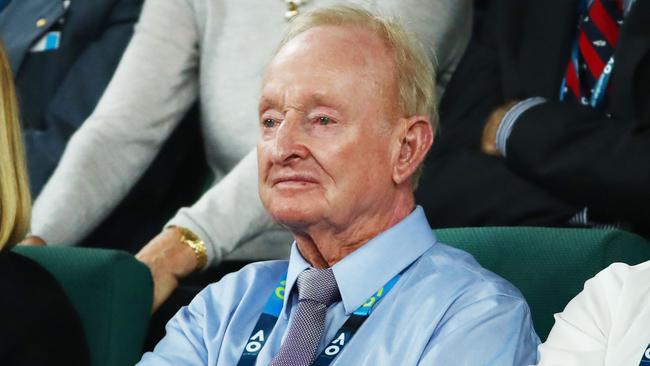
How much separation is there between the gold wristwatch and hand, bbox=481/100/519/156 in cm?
57

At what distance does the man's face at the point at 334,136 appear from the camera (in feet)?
5.71

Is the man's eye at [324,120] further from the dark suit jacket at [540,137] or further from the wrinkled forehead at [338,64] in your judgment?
the dark suit jacket at [540,137]

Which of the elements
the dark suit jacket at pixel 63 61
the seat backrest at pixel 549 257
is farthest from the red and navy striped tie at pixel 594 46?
the dark suit jacket at pixel 63 61

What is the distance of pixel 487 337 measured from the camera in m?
1.54

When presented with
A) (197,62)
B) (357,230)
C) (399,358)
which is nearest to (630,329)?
(399,358)

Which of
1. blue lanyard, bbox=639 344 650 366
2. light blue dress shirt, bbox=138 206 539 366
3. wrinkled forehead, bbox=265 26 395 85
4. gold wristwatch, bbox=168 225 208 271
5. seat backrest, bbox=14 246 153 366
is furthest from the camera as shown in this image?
gold wristwatch, bbox=168 225 208 271

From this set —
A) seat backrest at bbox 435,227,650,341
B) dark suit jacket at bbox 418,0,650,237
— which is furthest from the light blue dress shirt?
dark suit jacket at bbox 418,0,650,237

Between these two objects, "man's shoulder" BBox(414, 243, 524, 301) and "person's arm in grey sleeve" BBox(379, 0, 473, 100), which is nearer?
"man's shoulder" BBox(414, 243, 524, 301)

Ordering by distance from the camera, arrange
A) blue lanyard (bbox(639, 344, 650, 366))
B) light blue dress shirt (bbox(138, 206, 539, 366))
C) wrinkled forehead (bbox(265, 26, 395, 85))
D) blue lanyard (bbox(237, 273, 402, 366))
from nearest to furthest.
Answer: blue lanyard (bbox(639, 344, 650, 366))
light blue dress shirt (bbox(138, 206, 539, 366))
blue lanyard (bbox(237, 273, 402, 366))
wrinkled forehead (bbox(265, 26, 395, 85))

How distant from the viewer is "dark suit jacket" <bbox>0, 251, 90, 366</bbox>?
6.07ft

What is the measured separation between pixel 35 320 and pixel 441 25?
43.8 inches

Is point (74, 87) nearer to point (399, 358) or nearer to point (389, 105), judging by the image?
point (389, 105)

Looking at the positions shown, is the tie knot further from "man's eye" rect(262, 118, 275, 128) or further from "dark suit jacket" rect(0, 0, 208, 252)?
"dark suit jacket" rect(0, 0, 208, 252)

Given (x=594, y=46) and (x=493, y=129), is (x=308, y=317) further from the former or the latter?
(x=594, y=46)
